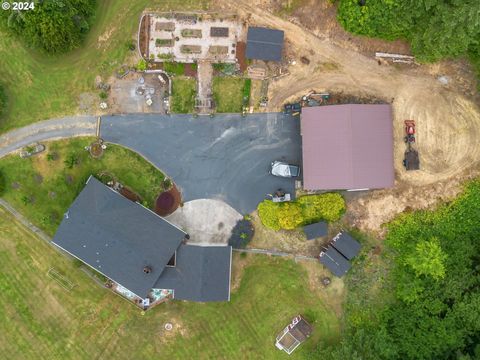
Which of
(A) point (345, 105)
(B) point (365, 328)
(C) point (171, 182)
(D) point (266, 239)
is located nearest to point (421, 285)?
(B) point (365, 328)

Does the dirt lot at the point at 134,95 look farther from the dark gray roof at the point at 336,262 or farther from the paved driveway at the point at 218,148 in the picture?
the dark gray roof at the point at 336,262

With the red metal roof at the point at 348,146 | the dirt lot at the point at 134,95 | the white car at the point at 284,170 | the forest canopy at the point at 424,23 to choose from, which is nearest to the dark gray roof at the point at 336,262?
the red metal roof at the point at 348,146

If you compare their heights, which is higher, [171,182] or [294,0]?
[294,0]

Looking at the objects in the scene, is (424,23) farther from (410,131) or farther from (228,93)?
(228,93)

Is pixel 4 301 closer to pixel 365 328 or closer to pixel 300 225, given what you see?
pixel 300 225

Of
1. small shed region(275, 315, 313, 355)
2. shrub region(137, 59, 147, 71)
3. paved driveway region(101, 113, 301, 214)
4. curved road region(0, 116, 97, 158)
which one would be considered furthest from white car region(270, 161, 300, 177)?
curved road region(0, 116, 97, 158)
